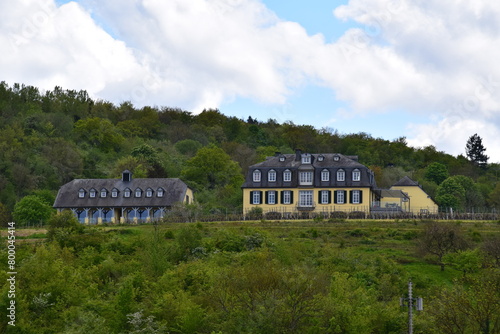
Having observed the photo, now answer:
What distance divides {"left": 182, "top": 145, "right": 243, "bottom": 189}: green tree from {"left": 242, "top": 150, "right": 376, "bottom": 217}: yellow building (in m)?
16.0

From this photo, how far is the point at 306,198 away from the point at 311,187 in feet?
3.69

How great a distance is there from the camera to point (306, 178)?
74625mm

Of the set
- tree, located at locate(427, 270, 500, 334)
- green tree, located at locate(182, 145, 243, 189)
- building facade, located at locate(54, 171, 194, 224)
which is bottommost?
tree, located at locate(427, 270, 500, 334)

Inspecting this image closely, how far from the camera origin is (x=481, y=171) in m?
127

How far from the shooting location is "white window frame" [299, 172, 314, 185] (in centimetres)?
7438

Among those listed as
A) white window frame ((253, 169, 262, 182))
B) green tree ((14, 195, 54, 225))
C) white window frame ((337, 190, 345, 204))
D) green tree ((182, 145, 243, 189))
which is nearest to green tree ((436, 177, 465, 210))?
green tree ((182, 145, 243, 189))

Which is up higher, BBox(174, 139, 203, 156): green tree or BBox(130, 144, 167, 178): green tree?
BBox(174, 139, 203, 156): green tree

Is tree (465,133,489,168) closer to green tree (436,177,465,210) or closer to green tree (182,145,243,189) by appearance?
green tree (436,177,465,210)

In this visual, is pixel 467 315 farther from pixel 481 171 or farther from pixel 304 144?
pixel 481 171

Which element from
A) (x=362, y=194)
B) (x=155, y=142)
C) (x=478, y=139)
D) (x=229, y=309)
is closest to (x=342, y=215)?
(x=362, y=194)

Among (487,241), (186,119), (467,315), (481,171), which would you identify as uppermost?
(186,119)

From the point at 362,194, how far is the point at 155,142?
46.8 m

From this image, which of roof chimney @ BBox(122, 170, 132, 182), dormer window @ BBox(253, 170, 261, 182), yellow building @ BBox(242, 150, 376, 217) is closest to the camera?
yellow building @ BBox(242, 150, 376, 217)

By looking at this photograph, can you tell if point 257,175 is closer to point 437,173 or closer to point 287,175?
point 287,175
